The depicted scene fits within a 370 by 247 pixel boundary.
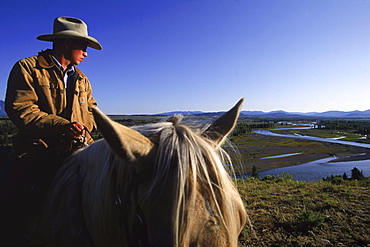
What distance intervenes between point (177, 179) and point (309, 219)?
187 inches

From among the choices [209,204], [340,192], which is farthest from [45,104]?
[340,192]

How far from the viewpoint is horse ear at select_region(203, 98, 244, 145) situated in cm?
169

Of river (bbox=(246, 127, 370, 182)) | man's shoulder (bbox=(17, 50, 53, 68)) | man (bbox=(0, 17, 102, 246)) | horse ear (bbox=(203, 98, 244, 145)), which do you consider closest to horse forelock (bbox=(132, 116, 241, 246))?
horse ear (bbox=(203, 98, 244, 145))

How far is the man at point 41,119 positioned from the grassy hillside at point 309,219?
297cm

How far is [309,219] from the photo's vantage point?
4.60 meters

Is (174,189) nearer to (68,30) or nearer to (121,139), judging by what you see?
(121,139)

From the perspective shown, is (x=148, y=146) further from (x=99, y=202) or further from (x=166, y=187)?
(x=99, y=202)

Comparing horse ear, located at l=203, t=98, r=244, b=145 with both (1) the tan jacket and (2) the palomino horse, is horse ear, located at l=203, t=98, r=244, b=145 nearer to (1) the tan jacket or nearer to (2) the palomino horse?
(2) the palomino horse

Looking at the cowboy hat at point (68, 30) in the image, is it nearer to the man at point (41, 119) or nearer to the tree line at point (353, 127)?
the man at point (41, 119)

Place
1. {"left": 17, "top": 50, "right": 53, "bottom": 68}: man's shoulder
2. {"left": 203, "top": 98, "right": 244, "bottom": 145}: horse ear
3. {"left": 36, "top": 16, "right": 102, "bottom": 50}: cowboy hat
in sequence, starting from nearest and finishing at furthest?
1. {"left": 203, "top": 98, "right": 244, "bottom": 145}: horse ear
2. {"left": 17, "top": 50, "right": 53, "bottom": 68}: man's shoulder
3. {"left": 36, "top": 16, "right": 102, "bottom": 50}: cowboy hat

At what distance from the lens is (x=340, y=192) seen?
7.16 metres

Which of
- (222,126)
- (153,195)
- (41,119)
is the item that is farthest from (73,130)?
(222,126)

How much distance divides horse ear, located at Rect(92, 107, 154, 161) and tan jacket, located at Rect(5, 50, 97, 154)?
108cm

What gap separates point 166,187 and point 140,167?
0.21 meters
